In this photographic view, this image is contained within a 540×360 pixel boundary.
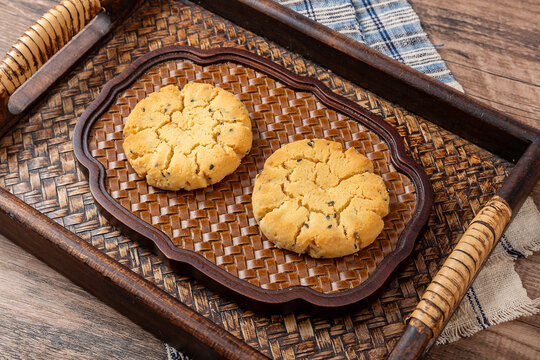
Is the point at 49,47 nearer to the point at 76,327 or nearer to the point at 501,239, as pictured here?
the point at 76,327

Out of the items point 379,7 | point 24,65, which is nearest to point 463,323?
point 379,7

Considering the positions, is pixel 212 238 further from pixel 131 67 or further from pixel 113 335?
pixel 131 67

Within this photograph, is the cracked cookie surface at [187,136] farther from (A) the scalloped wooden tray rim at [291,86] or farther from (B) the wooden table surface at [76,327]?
→ (B) the wooden table surface at [76,327]

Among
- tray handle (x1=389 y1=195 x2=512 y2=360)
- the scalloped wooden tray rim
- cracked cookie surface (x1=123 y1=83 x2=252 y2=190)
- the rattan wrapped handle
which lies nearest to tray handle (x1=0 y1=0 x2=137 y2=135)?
the rattan wrapped handle

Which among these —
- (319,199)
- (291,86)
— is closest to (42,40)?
(291,86)

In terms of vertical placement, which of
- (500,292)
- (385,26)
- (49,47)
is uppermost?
(49,47)

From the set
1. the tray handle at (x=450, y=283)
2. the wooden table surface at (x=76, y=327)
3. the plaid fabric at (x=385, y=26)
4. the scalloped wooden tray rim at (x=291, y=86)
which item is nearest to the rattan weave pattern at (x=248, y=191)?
the scalloped wooden tray rim at (x=291, y=86)
